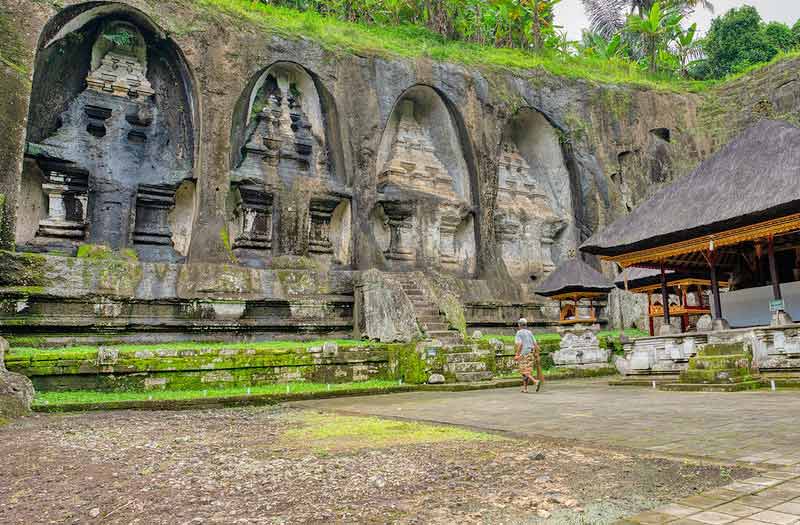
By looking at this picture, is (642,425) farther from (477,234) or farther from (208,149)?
(477,234)

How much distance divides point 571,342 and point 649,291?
14.6ft

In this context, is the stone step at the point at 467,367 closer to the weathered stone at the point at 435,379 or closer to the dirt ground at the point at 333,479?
the weathered stone at the point at 435,379

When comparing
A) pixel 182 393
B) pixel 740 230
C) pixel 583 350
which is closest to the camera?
pixel 182 393

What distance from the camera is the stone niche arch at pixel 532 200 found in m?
20.8

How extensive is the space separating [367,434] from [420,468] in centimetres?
154

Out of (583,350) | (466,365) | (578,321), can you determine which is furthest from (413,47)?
(466,365)

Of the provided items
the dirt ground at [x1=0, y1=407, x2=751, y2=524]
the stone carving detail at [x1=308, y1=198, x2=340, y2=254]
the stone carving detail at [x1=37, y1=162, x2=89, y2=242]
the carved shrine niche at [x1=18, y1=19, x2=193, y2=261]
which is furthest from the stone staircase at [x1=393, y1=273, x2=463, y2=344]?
the stone carving detail at [x1=37, y1=162, x2=89, y2=242]

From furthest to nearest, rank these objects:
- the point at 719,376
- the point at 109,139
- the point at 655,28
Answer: the point at 655,28 < the point at 109,139 < the point at 719,376

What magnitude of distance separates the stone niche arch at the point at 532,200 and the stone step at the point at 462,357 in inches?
391

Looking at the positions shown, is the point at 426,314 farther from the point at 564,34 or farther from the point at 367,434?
the point at 564,34

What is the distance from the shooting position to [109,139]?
1499 centimetres

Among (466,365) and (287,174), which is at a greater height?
(287,174)

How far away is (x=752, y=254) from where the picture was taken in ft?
41.7

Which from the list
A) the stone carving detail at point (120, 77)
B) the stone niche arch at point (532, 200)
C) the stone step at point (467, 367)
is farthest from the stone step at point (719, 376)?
the stone carving detail at point (120, 77)
